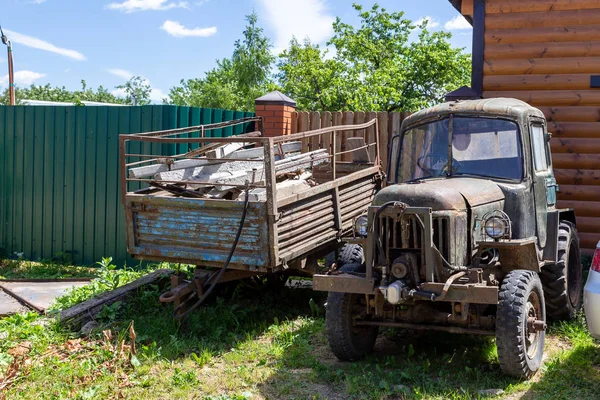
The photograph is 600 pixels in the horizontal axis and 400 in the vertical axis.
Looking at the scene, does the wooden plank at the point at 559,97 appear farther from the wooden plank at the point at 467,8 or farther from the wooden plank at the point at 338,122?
the wooden plank at the point at 338,122

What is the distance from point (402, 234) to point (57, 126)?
21.2 ft

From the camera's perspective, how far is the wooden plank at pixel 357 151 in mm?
8058

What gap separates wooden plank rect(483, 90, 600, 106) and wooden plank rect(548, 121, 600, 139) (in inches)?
10.8

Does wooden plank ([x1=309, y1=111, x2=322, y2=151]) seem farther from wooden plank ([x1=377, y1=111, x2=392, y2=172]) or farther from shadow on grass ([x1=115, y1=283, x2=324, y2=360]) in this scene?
shadow on grass ([x1=115, y1=283, x2=324, y2=360])

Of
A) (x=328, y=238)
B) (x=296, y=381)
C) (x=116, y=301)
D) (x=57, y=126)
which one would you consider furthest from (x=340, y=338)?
(x=57, y=126)

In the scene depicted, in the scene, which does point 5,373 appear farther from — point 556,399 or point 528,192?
point 528,192

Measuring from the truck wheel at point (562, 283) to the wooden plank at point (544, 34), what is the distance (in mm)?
3201

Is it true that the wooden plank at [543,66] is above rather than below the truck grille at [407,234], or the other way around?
above

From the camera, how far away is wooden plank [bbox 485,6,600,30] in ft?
28.6

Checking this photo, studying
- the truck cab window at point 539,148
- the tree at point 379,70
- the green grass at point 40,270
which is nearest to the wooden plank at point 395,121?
the truck cab window at point 539,148

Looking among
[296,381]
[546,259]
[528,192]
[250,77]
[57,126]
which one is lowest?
[296,381]

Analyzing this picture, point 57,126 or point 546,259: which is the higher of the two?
point 57,126

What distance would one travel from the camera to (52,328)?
6250 millimetres

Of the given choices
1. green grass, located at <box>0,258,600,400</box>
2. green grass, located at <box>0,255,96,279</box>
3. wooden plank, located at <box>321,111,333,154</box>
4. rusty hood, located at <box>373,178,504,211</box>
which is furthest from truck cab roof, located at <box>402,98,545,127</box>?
green grass, located at <box>0,255,96,279</box>
